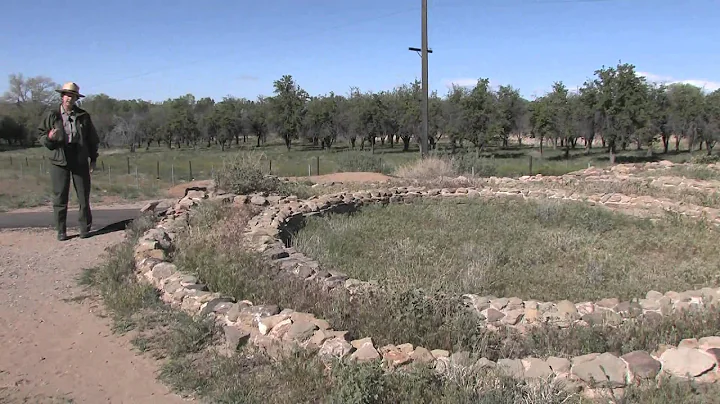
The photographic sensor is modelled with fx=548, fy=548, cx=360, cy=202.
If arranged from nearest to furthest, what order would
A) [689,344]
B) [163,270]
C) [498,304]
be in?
[689,344] < [498,304] < [163,270]

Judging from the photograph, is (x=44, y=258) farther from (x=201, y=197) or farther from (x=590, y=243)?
(x=590, y=243)

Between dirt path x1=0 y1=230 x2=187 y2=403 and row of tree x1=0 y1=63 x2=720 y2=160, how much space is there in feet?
120

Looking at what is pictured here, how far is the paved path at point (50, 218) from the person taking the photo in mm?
9836

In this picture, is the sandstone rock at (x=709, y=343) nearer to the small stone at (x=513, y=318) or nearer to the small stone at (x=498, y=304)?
the small stone at (x=513, y=318)

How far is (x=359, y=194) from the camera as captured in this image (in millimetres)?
13008

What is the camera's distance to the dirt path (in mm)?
3969

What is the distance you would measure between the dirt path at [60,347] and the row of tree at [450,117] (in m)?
Result: 36.7

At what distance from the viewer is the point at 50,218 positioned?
1072 cm

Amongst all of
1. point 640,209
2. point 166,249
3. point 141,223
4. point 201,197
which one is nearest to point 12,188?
point 201,197

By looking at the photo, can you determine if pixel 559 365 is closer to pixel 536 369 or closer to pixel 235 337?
pixel 536 369

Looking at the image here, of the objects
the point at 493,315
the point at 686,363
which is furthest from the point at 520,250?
the point at 686,363

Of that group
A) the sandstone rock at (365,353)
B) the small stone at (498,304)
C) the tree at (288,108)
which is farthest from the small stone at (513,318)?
the tree at (288,108)

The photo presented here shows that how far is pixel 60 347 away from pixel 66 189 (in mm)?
4371

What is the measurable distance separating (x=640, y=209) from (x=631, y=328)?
8240 millimetres
